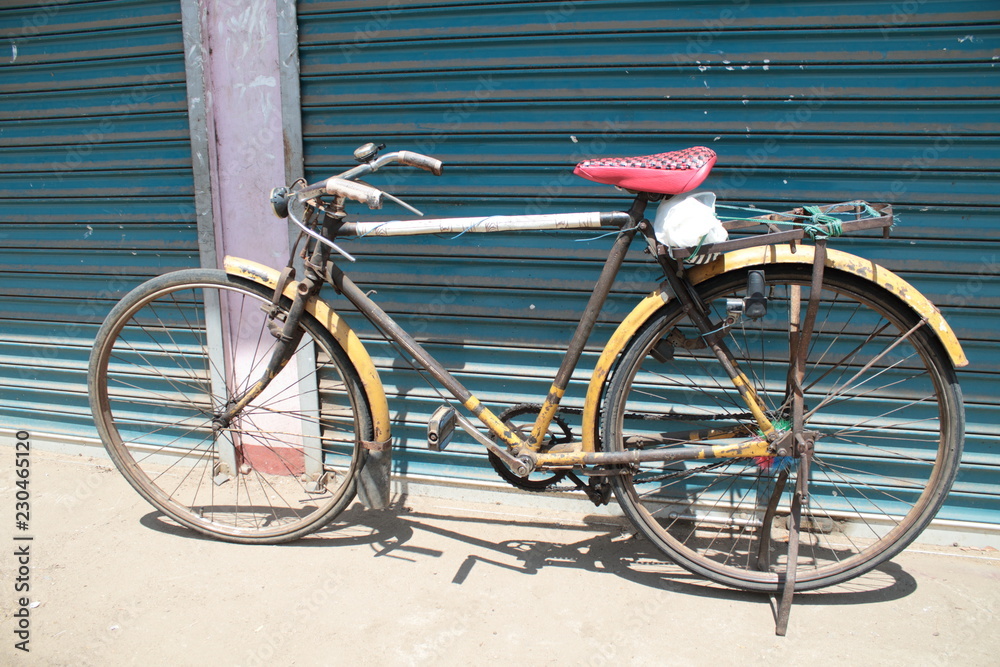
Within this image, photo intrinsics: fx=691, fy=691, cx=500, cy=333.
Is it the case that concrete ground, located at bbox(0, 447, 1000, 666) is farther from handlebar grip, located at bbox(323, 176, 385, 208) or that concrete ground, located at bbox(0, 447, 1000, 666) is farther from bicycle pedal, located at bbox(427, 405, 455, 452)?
handlebar grip, located at bbox(323, 176, 385, 208)

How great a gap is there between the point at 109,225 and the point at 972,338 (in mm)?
4483

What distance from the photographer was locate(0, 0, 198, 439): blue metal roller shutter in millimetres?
3729

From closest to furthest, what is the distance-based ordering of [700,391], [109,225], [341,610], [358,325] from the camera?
[341,610] < [700,391] < [358,325] < [109,225]

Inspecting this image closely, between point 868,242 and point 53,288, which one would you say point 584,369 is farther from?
point 53,288

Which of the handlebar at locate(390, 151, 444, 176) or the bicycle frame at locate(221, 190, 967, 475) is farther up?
the handlebar at locate(390, 151, 444, 176)

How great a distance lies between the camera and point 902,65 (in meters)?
2.97

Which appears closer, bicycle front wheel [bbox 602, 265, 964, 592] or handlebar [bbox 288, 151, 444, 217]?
handlebar [bbox 288, 151, 444, 217]

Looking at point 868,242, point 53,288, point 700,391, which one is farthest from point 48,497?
point 868,242

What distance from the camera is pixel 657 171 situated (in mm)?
2498

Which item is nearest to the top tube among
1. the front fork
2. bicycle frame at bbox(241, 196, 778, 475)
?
bicycle frame at bbox(241, 196, 778, 475)

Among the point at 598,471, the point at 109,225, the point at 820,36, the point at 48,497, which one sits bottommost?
the point at 48,497

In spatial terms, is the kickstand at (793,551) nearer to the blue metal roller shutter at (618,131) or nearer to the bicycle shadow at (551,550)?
the bicycle shadow at (551,550)

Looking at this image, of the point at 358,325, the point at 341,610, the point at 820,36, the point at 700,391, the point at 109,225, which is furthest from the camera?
the point at 109,225

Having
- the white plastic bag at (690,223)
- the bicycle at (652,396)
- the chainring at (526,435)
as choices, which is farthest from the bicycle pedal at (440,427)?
the white plastic bag at (690,223)
